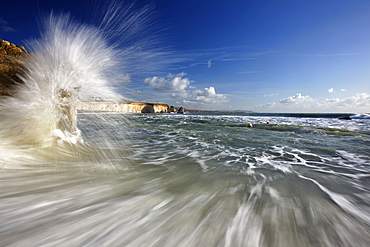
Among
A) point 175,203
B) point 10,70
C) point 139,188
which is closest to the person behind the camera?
point 175,203

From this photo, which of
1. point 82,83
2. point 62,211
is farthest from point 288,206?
point 82,83

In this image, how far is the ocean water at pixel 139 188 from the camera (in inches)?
45.2

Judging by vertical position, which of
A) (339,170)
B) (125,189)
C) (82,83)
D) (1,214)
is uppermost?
(82,83)

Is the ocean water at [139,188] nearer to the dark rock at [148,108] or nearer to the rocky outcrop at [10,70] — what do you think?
the rocky outcrop at [10,70]

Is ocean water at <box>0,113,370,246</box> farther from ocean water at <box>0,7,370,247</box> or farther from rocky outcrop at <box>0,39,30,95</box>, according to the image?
rocky outcrop at <box>0,39,30,95</box>

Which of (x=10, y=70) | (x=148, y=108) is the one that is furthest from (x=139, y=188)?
(x=148, y=108)

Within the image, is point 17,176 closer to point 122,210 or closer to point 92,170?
point 92,170

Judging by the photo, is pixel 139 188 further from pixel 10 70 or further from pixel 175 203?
pixel 10 70

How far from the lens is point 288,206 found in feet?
5.02

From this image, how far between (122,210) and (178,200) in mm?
572

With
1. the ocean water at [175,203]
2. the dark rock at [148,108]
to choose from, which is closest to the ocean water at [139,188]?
the ocean water at [175,203]

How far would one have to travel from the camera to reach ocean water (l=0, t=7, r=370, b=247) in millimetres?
1148

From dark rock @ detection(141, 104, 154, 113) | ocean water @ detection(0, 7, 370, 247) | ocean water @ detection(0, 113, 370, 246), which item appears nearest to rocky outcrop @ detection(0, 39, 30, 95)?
ocean water @ detection(0, 7, 370, 247)

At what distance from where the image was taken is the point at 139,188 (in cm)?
183
